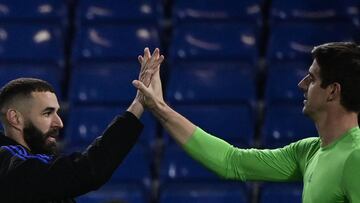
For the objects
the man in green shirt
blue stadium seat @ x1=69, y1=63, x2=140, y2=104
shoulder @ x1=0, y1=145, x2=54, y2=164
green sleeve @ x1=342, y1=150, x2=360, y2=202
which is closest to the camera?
green sleeve @ x1=342, y1=150, x2=360, y2=202

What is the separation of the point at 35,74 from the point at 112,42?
1.77ft

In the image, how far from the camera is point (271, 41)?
5.50 meters

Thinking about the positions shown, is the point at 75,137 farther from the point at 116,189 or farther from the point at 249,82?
the point at 249,82

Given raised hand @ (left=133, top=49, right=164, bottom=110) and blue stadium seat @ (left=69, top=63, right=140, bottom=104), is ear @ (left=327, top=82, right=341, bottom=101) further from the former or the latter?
blue stadium seat @ (left=69, top=63, right=140, bottom=104)

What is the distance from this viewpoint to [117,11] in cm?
578

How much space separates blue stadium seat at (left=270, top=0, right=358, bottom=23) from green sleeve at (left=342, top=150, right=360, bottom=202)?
299 centimetres

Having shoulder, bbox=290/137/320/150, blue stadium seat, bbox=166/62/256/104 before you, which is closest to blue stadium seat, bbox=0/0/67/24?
blue stadium seat, bbox=166/62/256/104

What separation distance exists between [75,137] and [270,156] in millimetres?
2432

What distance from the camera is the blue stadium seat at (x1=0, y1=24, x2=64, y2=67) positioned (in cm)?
569

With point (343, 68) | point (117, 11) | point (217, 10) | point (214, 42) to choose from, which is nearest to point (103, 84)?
point (117, 11)

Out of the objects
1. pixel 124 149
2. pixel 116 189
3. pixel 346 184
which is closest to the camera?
pixel 346 184

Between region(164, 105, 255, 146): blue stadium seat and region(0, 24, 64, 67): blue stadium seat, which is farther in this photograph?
region(0, 24, 64, 67): blue stadium seat

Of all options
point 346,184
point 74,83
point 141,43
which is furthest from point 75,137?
point 346,184

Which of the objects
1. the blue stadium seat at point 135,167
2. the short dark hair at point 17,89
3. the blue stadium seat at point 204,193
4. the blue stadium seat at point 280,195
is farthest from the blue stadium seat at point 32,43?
the short dark hair at point 17,89
